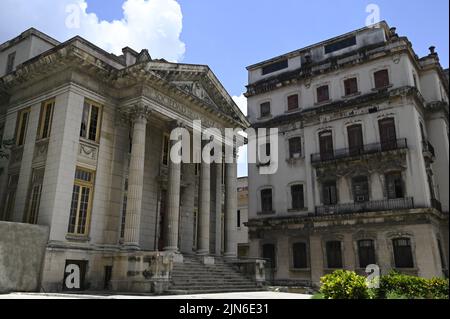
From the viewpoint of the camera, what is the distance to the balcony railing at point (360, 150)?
2759 cm

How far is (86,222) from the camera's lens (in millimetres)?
18031

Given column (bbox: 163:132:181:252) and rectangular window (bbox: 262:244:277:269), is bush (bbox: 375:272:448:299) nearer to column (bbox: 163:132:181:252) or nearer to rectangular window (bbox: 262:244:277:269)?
column (bbox: 163:132:181:252)

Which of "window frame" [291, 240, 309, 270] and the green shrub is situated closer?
the green shrub

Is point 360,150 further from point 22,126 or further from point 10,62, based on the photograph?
point 10,62

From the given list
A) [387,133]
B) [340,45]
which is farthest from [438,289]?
[340,45]

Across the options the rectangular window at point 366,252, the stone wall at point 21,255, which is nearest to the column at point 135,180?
the stone wall at point 21,255

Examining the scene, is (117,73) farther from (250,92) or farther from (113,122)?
(250,92)

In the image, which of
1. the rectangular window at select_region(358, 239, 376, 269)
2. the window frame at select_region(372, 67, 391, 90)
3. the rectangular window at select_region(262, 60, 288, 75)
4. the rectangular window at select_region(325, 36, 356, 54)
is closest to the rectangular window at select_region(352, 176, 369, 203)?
the rectangular window at select_region(358, 239, 376, 269)

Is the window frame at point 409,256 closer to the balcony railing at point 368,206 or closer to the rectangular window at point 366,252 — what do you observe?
the rectangular window at point 366,252

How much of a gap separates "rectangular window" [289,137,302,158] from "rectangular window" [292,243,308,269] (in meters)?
7.42

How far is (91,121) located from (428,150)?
23396 millimetres

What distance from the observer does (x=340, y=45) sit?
32.9 metres

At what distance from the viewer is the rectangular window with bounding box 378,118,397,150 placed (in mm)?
28192

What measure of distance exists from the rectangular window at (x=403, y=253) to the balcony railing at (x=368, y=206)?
2292mm
